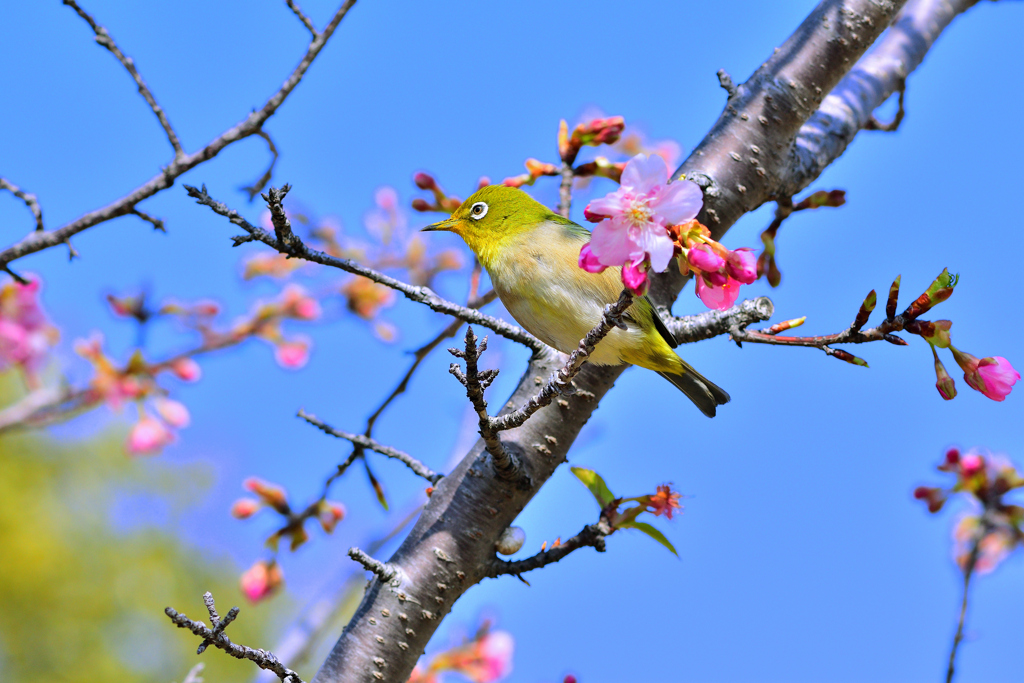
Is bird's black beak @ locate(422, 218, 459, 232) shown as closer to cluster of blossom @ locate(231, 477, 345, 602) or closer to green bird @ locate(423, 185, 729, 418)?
green bird @ locate(423, 185, 729, 418)

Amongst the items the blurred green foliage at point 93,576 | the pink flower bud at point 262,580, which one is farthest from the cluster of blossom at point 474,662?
the blurred green foliage at point 93,576

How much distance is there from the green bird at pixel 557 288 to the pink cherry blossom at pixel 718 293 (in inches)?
18.8

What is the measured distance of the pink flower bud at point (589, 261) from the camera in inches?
60.7

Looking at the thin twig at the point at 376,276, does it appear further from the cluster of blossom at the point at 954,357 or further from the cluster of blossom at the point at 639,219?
the cluster of blossom at the point at 954,357

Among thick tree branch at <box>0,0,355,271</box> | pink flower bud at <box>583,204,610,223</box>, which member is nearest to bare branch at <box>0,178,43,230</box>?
thick tree branch at <box>0,0,355,271</box>

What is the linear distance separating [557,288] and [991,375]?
1.37 m

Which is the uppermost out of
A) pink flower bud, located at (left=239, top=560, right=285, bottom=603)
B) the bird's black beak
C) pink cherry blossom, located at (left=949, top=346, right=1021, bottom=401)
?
the bird's black beak

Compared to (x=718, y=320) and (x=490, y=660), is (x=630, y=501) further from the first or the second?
(x=490, y=660)

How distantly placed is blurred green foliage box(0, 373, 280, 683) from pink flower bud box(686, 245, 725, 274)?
16.6 metres

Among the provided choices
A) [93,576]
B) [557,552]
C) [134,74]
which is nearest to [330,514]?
[557,552]

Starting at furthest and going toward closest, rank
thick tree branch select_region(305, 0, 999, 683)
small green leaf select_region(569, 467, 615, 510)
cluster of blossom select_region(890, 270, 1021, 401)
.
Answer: small green leaf select_region(569, 467, 615, 510), thick tree branch select_region(305, 0, 999, 683), cluster of blossom select_region(890, 270, 1021, 401)

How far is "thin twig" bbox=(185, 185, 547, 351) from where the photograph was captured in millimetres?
2092

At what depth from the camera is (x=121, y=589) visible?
16922mm

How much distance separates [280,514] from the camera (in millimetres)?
3281
